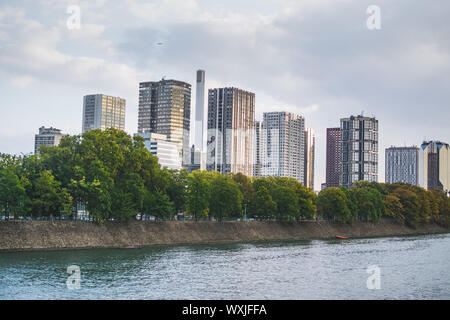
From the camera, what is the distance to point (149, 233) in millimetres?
101000

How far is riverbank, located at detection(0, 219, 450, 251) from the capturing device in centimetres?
8200

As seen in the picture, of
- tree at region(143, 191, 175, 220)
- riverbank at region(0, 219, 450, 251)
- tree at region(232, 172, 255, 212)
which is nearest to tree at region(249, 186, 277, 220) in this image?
tree at region(232, 172, 255, 212)

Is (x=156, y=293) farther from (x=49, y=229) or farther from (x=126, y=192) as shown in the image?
(x=126, y=192)

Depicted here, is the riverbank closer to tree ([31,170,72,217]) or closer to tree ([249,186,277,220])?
tree ([249,186,277,220])

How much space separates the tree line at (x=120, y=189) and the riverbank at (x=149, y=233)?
236cm

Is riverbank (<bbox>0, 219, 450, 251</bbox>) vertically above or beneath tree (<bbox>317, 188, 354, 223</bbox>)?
beneath

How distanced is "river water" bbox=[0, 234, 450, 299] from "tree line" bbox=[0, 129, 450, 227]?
36.8 feet

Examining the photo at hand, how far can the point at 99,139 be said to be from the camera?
100 meters

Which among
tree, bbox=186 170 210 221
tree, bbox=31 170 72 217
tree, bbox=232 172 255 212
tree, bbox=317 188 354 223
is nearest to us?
tree, bbox=31 170 72 217

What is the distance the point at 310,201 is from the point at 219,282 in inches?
3390

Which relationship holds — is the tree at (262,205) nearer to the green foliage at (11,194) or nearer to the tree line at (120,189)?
the tree line at (120,189)

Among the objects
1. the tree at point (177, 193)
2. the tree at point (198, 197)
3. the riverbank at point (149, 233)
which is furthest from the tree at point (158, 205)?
the tree at point (177, 193)
